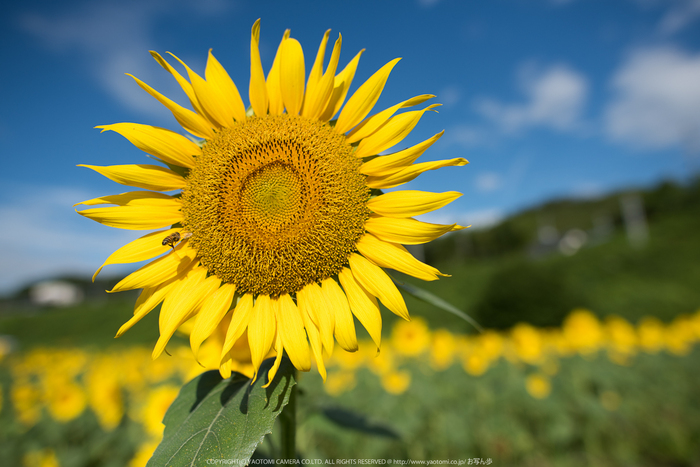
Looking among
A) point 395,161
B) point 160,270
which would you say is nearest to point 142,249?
point 160,270

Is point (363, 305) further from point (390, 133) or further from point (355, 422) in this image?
point (355, 422)

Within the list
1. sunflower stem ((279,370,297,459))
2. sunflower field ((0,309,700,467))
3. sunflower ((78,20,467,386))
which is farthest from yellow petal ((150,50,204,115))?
sunflower field ((0,309,700,467))

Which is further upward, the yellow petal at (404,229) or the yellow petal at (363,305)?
the yellow petal at (404,229)

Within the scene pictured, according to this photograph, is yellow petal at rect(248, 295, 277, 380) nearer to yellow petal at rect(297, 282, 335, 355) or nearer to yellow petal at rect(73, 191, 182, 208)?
yellow petal at rect(297, 282, 335, 355)

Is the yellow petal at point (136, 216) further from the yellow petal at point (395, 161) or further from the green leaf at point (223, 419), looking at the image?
the yellow petal at point (395, 161)

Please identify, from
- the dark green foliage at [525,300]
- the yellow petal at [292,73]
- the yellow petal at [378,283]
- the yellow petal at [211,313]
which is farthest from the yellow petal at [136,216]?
the dark green foliage at [525,300]

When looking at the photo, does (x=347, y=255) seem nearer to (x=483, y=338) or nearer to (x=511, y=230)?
(x=483, y=338)
